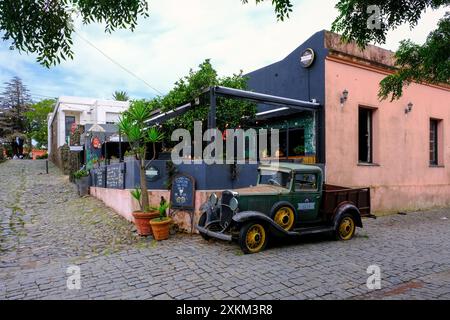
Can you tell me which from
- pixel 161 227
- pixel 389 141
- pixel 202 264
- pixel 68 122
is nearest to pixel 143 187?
pixel 161 227

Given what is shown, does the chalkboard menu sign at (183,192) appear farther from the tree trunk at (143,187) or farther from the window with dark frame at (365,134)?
the window with dark frame at (365,134)

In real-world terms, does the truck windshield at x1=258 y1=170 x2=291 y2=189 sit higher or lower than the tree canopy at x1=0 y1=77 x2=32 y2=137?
lower

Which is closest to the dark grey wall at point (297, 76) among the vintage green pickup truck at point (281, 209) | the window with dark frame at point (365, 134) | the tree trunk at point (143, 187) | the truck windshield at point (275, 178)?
A: the window with dark frame at point (365, 134)

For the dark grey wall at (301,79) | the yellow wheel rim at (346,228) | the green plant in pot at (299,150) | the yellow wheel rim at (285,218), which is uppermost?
the dark grey wall at (301,79)

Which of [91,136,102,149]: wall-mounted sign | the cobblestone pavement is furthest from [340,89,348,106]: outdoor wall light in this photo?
[91,136,102,149]: wall-mounted sign

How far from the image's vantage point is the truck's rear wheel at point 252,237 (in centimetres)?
597

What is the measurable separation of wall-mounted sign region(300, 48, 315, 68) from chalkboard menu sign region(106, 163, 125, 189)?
6167mm

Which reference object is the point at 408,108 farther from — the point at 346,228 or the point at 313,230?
the point at 313,230

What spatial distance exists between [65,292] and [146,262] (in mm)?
1453

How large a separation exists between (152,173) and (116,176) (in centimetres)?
214

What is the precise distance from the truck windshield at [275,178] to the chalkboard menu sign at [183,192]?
1544 millimetres

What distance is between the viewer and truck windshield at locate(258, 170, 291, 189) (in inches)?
270

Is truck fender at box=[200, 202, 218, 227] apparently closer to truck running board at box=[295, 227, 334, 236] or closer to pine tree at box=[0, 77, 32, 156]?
truck running board at box=[295, 227, 334, 236]

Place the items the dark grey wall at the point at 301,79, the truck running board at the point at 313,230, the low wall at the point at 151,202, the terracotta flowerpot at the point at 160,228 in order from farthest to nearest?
the dark grey wall at the point at 301,79
the low wall at the point at 151,202
the terracotta flowerpot at the point at 160,228
the truck running board at the point at 313,230
